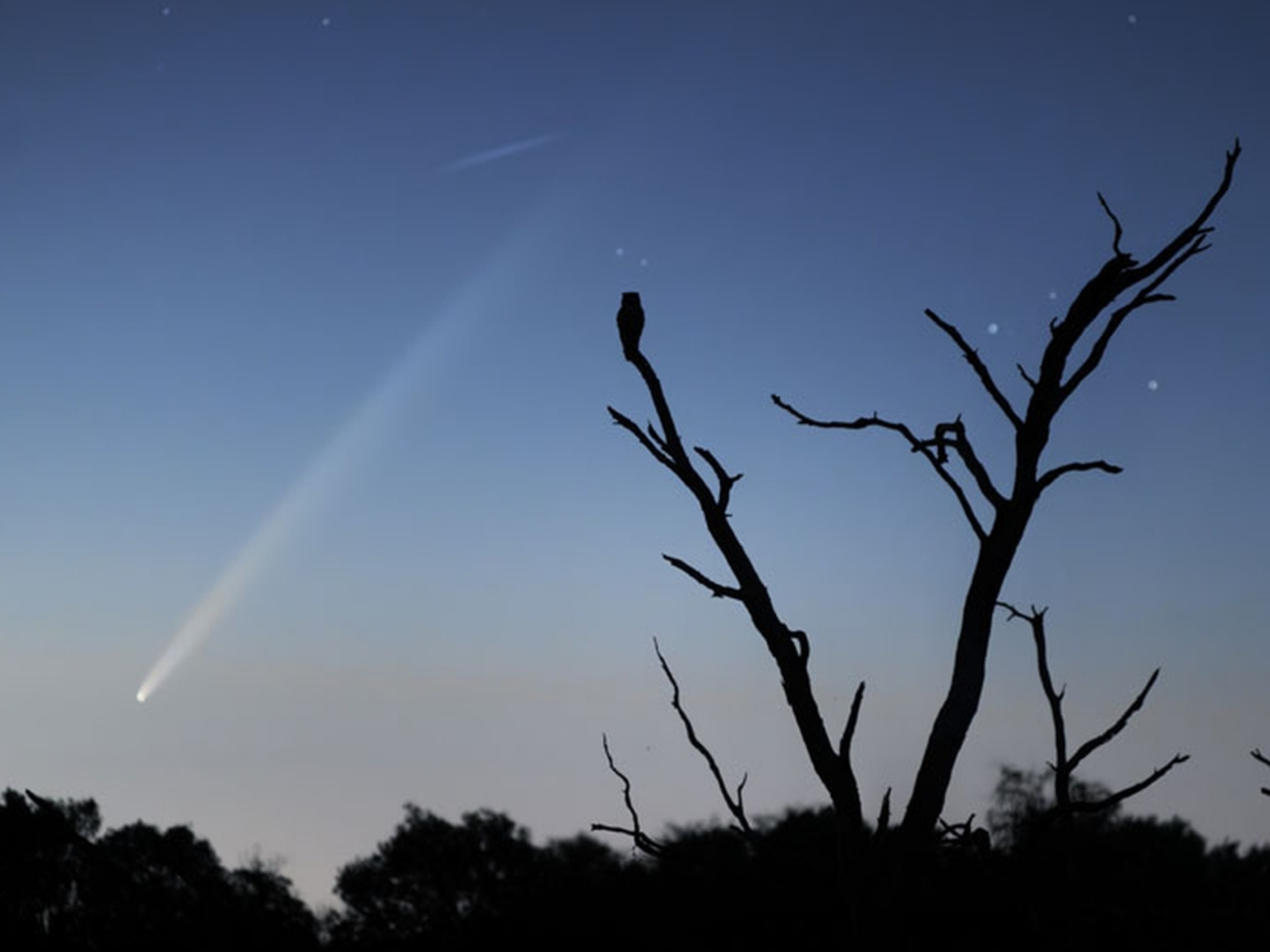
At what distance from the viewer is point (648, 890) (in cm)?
5041

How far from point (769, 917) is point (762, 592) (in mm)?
45487

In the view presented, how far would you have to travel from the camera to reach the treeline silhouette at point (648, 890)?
69.6 inches

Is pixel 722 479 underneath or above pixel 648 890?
underneath

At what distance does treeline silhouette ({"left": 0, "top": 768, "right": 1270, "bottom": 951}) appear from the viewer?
5.80 ft

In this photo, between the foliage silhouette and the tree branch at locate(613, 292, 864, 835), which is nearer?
the foliage silhouette

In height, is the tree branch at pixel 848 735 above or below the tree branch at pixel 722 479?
below

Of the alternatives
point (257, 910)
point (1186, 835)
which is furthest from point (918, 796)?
point (1186, 835)

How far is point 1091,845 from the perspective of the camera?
48094 millimetres

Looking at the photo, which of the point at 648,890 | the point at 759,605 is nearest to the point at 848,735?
the point at 759,605

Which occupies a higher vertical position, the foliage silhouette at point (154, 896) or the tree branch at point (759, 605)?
the tree branch at point (759, 605)

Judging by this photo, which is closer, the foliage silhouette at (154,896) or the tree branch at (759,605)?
the foliage silhouette at (154,896)

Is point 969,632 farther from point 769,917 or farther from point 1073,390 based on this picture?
point 769,917

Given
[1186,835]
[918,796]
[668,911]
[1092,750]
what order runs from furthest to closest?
[1186,835], [668,911], [1092,750], [918,796]

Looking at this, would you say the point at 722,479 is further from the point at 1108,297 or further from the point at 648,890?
the point at 648,890
